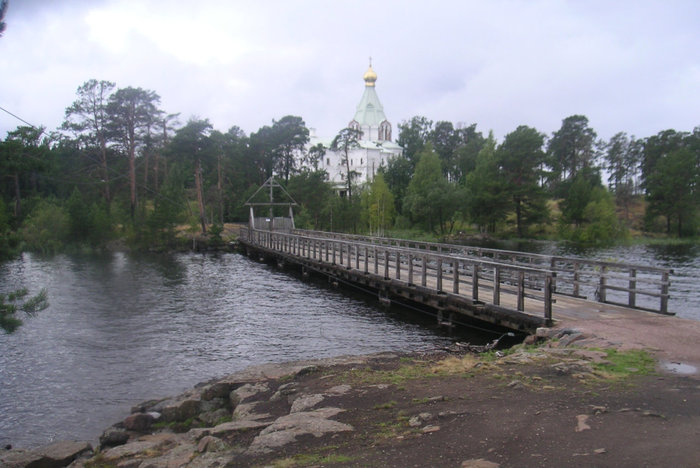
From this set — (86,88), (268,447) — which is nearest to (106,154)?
(86,88)

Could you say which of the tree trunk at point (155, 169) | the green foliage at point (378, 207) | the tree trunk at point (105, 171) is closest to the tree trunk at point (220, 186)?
the tree trunk at point (155, 169)

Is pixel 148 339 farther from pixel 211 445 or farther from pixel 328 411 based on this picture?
pixel 328 411

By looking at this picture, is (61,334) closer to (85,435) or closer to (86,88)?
(85,435)

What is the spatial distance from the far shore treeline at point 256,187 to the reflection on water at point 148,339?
23658mm

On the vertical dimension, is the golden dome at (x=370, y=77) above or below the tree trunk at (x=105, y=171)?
above

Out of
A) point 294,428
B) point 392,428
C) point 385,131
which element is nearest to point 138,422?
point 294,428

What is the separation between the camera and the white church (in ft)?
315

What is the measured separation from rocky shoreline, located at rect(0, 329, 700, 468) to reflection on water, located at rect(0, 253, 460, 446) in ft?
4.67

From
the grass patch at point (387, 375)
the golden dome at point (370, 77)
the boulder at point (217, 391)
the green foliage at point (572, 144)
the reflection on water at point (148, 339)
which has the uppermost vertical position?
the golden dome at point (370, 77)

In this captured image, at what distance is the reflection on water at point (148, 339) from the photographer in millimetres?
11227

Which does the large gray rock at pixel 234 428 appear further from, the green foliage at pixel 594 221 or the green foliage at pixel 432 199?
the green foliage at pixel 432 199

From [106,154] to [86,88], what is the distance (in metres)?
7.70

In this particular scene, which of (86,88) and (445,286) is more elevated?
(86,88)

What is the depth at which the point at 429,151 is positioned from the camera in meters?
75.4
